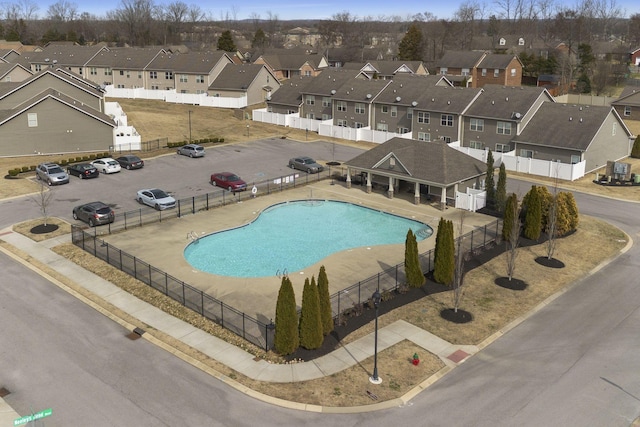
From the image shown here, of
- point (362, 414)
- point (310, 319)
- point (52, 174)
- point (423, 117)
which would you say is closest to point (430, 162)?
point (423, 117)

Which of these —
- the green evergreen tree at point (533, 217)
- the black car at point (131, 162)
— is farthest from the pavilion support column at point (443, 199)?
the black car at point (131, 162)

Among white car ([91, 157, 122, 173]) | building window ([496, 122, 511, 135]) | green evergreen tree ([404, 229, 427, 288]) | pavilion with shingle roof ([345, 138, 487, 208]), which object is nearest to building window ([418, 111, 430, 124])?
building window ([496, 122, 511, 135])

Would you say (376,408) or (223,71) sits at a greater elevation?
(223,71)

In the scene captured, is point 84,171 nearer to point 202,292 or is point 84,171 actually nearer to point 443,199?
point 202,292

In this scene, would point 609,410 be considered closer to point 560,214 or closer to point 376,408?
point 376,408

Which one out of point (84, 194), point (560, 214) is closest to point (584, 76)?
point (560, 214)

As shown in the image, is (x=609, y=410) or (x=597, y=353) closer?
(x=609, y=410)
